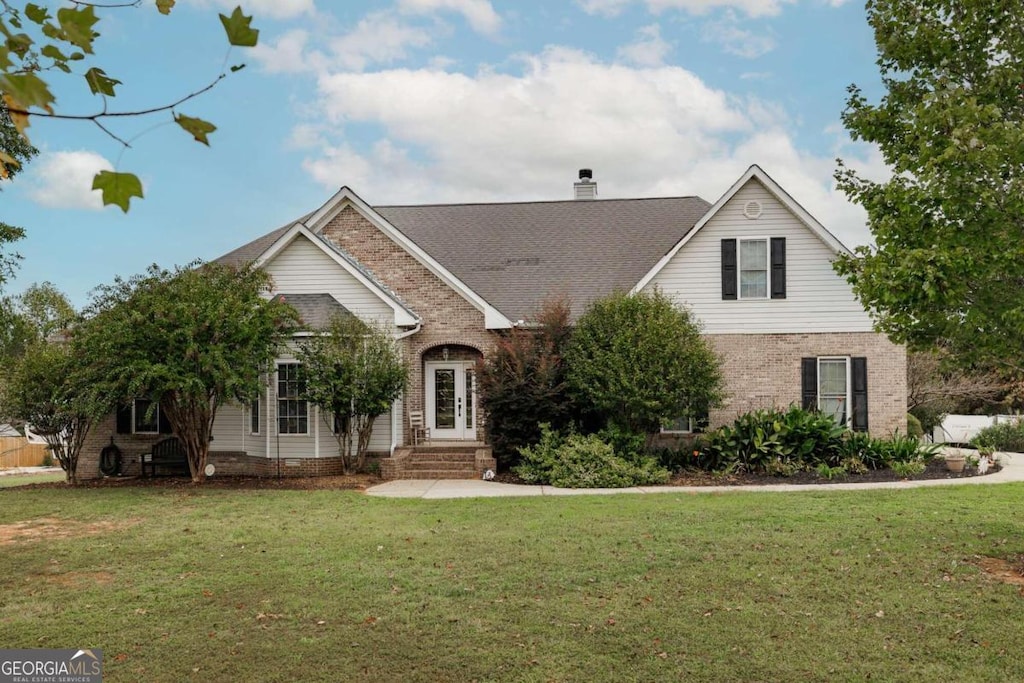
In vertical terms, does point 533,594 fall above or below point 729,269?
below

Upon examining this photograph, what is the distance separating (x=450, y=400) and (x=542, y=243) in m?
5.74

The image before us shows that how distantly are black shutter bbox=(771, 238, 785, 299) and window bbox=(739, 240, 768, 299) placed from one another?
0.18 meters

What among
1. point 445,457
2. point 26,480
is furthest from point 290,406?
point 26,480

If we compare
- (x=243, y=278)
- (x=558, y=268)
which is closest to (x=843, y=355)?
(x=558, y=268)

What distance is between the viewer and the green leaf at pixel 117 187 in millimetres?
2236

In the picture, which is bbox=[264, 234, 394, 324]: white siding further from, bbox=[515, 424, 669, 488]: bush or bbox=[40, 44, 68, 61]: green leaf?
bbox=[40, 44, 68, 61]: green leaf

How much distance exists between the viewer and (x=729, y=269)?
18.5 meters

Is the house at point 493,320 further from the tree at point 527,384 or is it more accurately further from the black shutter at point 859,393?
the tree at point 527,384

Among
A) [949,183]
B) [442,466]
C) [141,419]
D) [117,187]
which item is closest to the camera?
[117,187]

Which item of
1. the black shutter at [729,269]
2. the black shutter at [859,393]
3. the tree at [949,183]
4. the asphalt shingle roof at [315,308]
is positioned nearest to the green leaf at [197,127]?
the tree at [949,183]

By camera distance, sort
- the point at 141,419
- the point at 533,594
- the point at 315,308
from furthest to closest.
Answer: the point at 141,419
the point at 315,308
the point at 533,594

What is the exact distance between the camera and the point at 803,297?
18375 millimetres

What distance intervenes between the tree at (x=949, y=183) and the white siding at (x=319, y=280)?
1130 centimetres

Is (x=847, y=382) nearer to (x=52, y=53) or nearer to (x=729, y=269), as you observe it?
(x=729, y=269)
